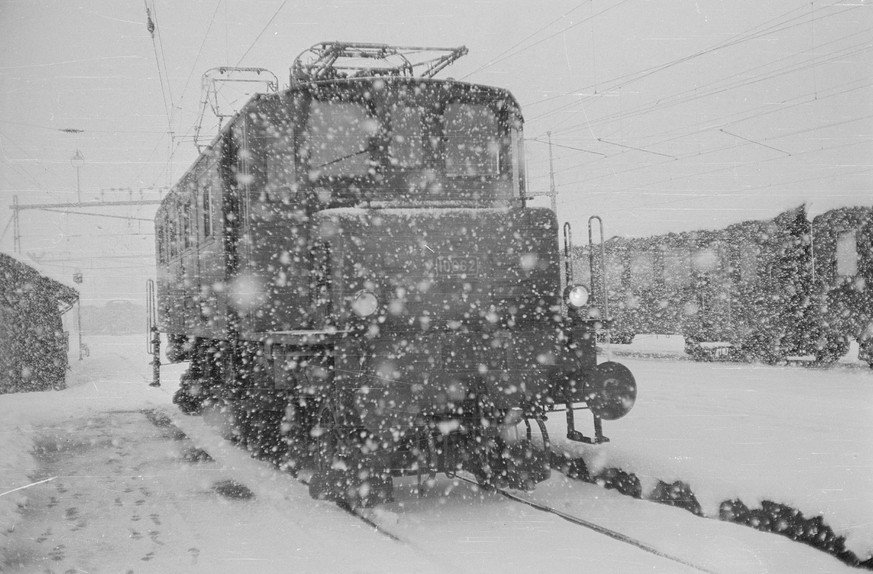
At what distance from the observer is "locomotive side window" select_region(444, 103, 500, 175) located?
724 cm

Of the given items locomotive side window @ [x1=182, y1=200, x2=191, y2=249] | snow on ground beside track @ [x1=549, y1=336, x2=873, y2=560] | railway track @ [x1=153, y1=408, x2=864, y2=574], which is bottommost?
railway track @ [x1=153, y1=408, x2=864, y2=574]

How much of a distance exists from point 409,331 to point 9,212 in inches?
1262

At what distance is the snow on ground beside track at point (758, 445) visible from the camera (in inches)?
203

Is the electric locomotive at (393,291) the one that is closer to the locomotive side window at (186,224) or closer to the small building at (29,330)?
the locomotive side window at (186,224)

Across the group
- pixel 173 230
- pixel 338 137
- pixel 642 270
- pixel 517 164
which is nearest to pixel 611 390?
pixel 517 164

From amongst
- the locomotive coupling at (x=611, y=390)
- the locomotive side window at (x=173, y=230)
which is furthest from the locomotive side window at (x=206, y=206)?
the locomotive coupling at (x=611, y=390)

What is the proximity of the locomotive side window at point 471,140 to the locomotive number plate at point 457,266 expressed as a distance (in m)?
1.26

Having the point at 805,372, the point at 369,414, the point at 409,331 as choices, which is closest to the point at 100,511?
the point at 369,414

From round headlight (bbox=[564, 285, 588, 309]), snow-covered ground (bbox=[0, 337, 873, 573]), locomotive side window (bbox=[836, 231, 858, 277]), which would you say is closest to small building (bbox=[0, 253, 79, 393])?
snow-covered ground (bbox=[0, 337, 873, 573])

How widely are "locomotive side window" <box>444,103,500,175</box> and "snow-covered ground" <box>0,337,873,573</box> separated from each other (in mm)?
3046

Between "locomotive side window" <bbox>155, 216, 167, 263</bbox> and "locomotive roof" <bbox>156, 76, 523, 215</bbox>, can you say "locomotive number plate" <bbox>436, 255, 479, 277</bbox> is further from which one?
"locomotive side window" <bbox>155, 216, 167, 263</bbox>

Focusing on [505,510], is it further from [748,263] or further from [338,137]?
[748,263]

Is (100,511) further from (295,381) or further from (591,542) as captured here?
(591,542)

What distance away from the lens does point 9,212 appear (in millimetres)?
31844
